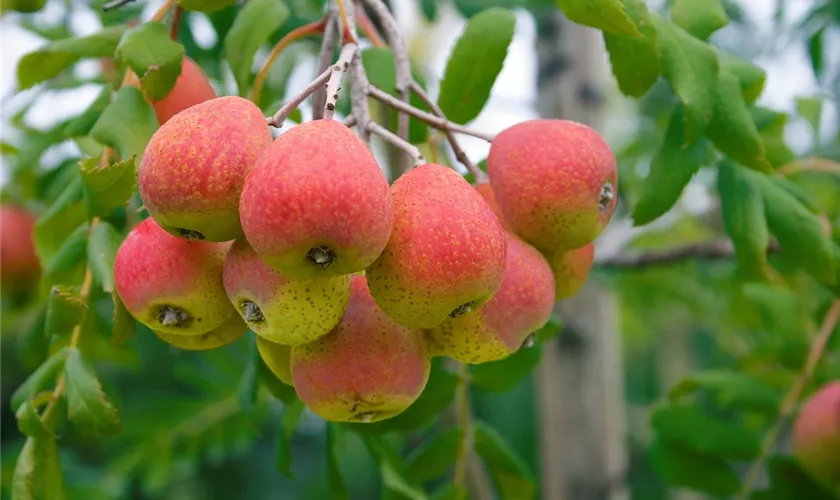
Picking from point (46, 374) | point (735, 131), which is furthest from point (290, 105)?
point (735, 131)

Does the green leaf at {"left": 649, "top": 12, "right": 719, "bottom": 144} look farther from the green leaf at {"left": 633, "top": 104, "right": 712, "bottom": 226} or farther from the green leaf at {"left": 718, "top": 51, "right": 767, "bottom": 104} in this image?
the green leaf at {"left": 718, "top": 51, "right": 767, "bottom": 104}

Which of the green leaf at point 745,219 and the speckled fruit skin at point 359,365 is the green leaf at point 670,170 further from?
the speckled fruit skin at point 359,365

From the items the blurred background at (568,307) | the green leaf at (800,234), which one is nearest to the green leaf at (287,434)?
the blurred background at (568,307)

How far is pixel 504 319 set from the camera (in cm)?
91

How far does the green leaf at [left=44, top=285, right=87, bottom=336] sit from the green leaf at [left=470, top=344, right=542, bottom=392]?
2.01 feet

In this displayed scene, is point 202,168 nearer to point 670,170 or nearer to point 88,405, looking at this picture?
point 88,405

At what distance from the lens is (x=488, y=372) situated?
137cm

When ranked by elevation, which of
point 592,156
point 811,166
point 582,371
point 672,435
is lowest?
point 582,371

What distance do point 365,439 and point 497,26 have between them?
63 cm

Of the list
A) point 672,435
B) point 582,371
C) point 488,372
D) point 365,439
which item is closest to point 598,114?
point 582,371

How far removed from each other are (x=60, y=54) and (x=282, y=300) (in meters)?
0.57

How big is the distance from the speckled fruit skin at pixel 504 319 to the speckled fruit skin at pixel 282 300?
14 cm

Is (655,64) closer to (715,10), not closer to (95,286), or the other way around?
(715,10)

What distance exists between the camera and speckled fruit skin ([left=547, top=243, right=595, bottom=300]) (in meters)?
1.01
